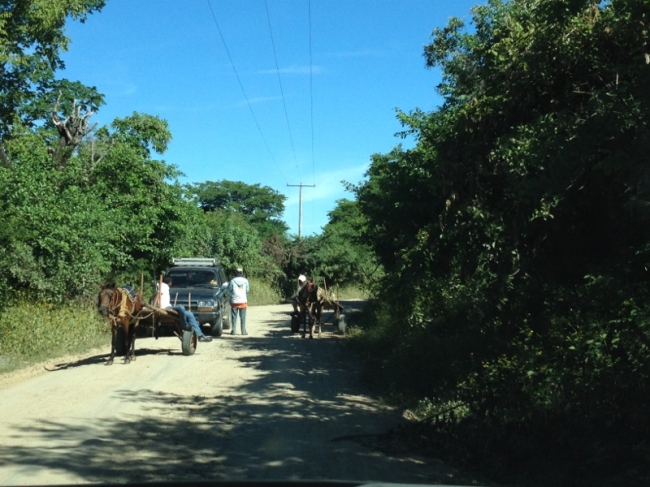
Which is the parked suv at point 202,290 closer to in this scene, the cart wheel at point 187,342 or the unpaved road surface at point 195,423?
the cart wheel at point 187,342

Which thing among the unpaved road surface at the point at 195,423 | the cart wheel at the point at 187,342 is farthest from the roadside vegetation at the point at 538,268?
the cart wheel at the point at 187,342

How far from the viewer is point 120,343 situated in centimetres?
1599

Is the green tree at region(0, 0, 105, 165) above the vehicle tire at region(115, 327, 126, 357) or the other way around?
above

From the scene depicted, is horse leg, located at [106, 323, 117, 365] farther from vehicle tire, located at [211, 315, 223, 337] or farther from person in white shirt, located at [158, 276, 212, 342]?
vehicle tire, located at [211, 315, 223, 337]

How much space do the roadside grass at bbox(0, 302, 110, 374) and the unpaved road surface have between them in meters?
0.79

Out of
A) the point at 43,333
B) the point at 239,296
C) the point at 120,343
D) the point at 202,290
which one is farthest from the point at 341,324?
the point at 43,333

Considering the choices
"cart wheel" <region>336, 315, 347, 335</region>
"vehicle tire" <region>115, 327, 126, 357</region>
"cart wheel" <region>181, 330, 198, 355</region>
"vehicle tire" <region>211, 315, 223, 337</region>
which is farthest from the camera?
"cart wheel" <region>336, 315, 347, 335</region>

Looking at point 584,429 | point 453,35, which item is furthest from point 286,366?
point 453,35

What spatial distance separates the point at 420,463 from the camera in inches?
311

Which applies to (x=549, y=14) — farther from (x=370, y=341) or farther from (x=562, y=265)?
(x=370, y=341)

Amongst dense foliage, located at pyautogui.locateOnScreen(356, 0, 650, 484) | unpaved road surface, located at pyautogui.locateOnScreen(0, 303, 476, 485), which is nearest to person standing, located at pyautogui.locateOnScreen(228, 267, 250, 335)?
unpaved road surface, located at pyautogui.locateOnScreen(0, 303, 476, 485)

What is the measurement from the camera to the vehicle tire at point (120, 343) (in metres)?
15.9

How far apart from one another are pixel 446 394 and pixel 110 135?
2118 cm

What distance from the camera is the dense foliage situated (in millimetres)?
7230
